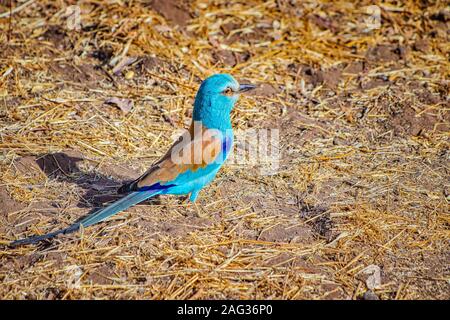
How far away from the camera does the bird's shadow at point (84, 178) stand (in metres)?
5.22

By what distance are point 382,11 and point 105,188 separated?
5.02m

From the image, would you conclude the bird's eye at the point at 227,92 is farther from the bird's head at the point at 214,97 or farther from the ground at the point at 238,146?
the ground at the point at 238,146

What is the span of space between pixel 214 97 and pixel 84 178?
1.39 metres

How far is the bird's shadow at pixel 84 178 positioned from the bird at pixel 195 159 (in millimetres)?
312

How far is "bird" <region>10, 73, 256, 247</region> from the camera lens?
4801 mm

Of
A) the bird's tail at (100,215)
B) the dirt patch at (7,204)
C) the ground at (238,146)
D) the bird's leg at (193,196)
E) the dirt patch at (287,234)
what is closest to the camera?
the ground at (238,146)

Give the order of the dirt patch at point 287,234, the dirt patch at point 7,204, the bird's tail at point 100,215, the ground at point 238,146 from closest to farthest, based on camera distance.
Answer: the ground at point 238,146 → the bird's tail at point 100,215 → the dirt patch at point 287,234 → the dirt patch at point 7,204

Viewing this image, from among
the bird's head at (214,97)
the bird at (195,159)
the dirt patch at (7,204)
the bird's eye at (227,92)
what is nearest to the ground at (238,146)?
the dirt patch at (7,204)

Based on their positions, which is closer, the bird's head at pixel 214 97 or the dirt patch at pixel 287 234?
the dirt patch at pixel 287 234

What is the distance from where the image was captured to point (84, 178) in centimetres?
548

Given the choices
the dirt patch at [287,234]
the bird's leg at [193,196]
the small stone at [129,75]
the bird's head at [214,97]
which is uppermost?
the bird's head at [214,97]

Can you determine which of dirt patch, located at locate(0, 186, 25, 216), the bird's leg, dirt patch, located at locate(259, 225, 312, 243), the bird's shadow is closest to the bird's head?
the bird's leg

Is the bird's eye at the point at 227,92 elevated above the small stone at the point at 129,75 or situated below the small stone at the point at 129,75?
above

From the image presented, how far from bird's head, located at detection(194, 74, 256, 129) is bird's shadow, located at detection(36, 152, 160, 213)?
34.7 inches
